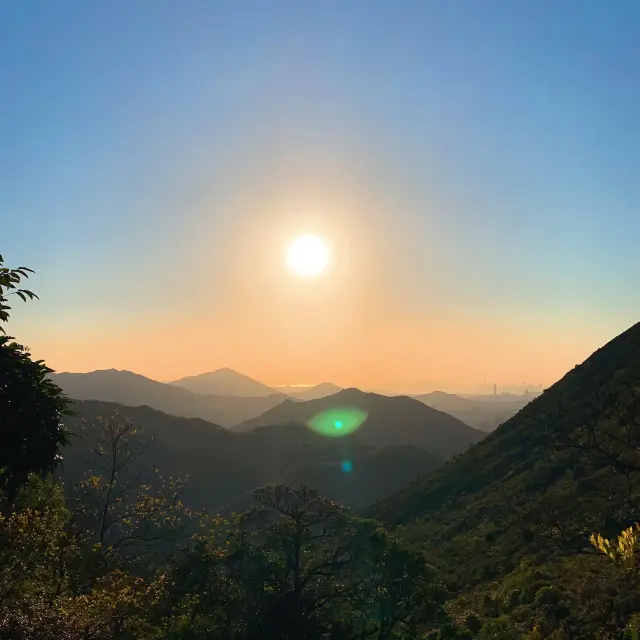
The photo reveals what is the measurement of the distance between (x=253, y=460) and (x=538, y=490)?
4425 inches

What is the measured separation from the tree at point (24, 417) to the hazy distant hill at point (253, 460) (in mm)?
99098

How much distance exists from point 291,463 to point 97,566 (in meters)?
128

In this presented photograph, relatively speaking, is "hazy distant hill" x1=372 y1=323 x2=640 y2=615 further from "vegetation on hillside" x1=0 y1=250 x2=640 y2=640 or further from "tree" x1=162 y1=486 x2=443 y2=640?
"tree" x1=162 y1=486 x2=443 y2=640

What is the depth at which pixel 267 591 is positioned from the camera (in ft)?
54.4

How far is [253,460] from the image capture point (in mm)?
139375

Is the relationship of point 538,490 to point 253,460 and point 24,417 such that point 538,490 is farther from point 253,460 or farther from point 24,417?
point 253,460

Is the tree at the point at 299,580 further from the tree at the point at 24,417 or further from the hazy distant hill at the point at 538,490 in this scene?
the tree at the point at 24,417

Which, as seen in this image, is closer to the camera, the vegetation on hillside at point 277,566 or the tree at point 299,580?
the vegetation on hillside at point 277,566

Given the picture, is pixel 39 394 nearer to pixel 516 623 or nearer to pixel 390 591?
pixel 390 591

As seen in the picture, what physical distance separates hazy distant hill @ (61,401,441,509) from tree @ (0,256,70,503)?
9910 cm

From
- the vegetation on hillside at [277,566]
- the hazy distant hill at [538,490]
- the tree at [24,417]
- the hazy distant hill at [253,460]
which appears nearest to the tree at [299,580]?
the vegetation on hillside at [277,566]

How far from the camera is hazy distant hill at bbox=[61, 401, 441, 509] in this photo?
11825cm

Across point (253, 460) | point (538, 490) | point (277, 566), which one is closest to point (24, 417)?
point (277, 566)

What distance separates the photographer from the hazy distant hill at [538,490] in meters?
24.0
